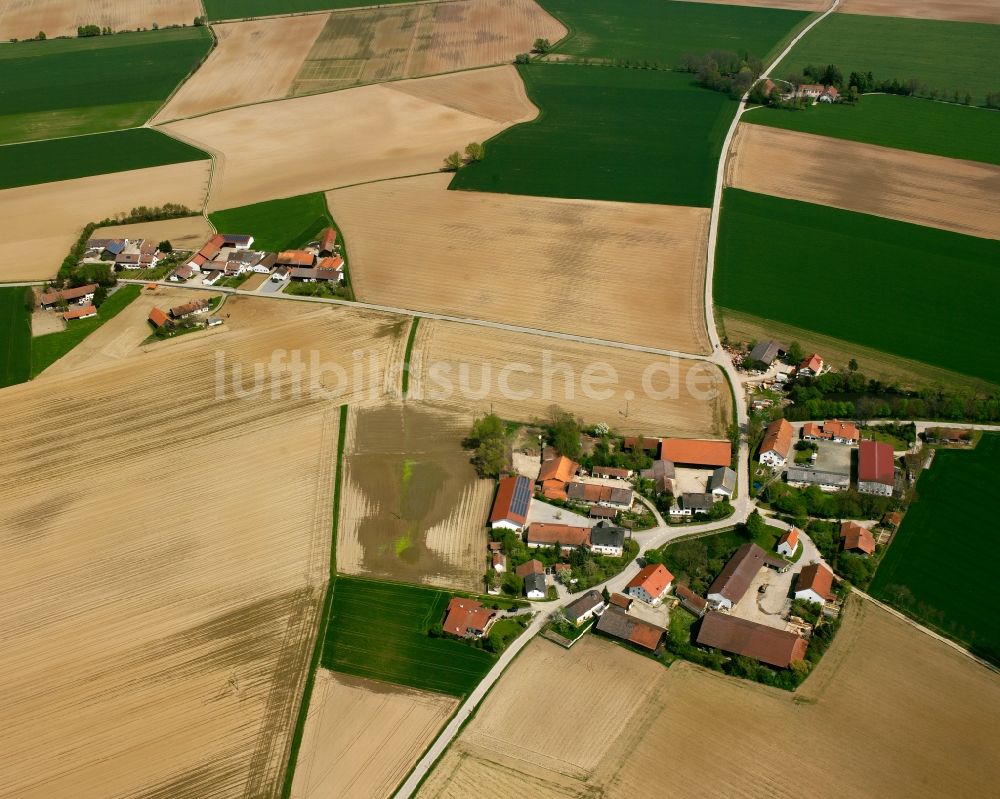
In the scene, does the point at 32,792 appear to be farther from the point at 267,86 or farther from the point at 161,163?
the point at 267,86

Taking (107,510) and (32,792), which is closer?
(32,792)

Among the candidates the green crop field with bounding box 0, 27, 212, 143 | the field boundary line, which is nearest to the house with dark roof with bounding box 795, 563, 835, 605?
the field boundary line

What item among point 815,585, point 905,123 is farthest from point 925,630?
point 905,123

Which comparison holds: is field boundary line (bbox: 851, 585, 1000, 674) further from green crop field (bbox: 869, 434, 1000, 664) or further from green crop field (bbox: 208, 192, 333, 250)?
green crop field (bbox: 208, 192, 333, 250)

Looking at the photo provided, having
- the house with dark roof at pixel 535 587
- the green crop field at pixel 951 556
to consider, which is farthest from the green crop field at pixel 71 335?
the green crop field at pixel 951 556

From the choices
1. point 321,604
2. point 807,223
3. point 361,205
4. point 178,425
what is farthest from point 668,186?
point 321,604

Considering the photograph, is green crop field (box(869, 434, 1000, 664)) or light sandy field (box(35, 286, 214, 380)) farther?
light sandy field (box(35, 286, 214, 380))
